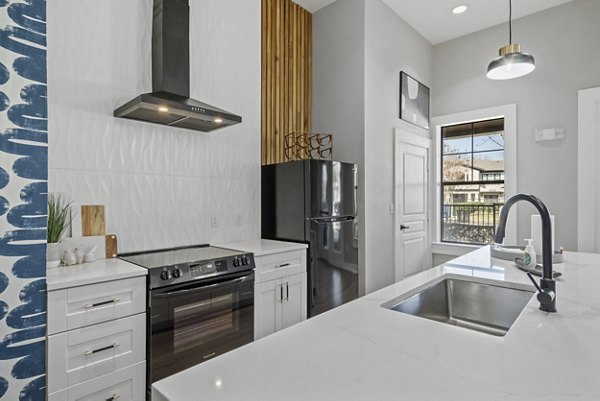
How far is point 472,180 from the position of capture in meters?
4.51

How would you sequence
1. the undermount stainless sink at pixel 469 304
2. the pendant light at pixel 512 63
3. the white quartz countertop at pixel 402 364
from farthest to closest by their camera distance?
the pendant light at pixel 512 63
the undermount stainless sink at pixel 469 304
the white quartz countertop at pixel 402 364

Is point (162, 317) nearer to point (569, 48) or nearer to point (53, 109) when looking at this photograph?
point (53, 109)

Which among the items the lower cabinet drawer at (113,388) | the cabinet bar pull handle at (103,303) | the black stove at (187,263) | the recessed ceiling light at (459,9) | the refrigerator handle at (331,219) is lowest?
the lower cabinet drawer at (113,388)

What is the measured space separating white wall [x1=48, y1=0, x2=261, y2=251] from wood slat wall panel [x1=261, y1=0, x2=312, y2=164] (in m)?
0.21

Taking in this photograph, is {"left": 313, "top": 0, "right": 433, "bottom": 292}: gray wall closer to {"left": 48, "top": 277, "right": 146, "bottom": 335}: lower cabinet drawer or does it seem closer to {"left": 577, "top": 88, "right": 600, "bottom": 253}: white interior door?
{"left": 577, "top": 88, "right": 600, "bottom": 253}: white interior door

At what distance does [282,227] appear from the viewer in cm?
302

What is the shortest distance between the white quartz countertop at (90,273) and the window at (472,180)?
13.8ft

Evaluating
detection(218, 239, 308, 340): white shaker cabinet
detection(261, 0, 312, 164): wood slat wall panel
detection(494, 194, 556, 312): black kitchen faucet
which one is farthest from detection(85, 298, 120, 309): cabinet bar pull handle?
detection(261, 0, 312, 164): wood slat wall panel

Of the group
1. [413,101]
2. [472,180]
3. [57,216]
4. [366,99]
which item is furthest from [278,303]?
[472,180]

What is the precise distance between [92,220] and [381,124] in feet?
9.52

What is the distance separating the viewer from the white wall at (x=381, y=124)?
3.49m

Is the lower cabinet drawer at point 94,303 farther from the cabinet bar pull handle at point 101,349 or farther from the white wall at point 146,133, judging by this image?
the white wall at point 146,133

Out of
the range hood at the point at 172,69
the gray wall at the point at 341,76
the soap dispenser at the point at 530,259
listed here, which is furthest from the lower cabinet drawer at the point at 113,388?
the gray wall at the point at 341,76

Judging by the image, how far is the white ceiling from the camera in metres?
3.70
